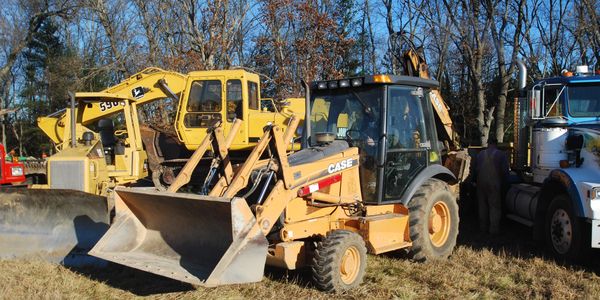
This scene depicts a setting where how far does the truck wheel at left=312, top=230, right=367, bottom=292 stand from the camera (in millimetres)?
5309

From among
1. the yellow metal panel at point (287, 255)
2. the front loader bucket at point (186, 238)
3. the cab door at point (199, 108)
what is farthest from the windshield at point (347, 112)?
the cab door at point (199, 108)

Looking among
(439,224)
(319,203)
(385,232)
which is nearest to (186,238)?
(319,203)

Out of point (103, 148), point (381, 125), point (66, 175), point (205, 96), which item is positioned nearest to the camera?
point (381, 125)

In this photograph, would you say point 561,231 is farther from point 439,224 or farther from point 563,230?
point 439,224

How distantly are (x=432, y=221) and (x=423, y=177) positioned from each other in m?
0.57

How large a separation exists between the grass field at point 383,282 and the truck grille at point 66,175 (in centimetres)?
243

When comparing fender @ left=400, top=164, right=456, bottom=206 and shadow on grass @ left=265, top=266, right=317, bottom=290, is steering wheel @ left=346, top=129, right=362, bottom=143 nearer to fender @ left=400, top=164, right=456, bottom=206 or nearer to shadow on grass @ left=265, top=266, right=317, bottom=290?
fender @ left=400, top=164, right=456, bottom=206

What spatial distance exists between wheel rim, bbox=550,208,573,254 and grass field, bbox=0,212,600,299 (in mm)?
332

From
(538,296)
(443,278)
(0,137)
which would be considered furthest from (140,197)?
(0,137)

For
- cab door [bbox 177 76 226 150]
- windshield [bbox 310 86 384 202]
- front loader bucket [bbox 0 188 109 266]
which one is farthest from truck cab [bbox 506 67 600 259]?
cab door [bbox 177 76 226 150]

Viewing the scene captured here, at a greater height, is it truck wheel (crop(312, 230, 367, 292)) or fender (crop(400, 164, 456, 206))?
fender (crop(400, 164, 456, 206))

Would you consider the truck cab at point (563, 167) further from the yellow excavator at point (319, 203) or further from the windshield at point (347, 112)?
the windshield at point (347, 112)

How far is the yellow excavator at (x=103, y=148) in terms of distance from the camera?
23.2 feet

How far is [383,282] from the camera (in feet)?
19.3
